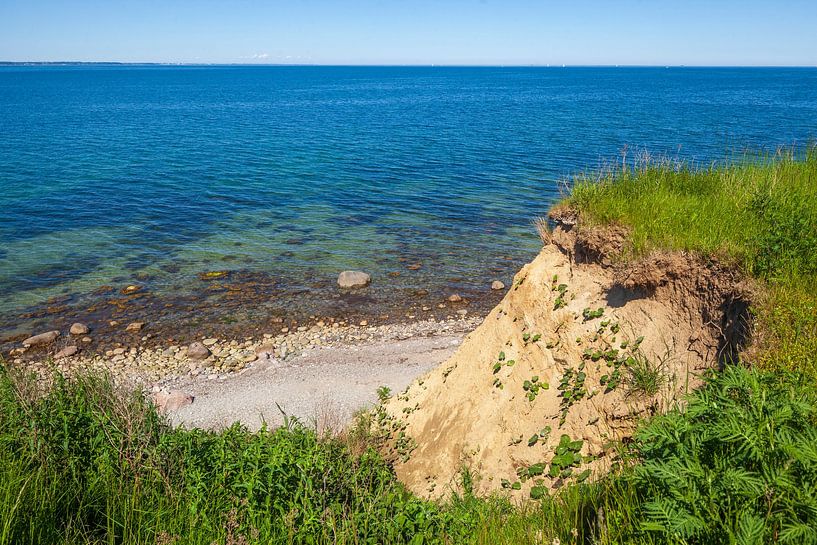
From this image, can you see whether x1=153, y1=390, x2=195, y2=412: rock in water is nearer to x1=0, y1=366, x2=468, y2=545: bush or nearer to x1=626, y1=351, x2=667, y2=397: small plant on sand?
x1=0, y1=366, x2=468, y2=545: bush

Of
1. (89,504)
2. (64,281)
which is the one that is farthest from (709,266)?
(64,281)

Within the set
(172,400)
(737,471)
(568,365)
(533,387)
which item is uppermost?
(737,471)

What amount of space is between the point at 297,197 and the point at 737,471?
135ft

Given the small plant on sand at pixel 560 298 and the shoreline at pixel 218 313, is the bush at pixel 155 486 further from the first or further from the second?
the shoreline at pixel 218 313

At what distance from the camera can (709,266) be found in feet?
32.5

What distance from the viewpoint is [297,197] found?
43344 millimetres

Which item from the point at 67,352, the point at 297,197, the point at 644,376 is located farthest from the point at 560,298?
the point at 297,197

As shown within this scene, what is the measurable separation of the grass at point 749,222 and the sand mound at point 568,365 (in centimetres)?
44

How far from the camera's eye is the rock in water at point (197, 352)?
68.8 feet

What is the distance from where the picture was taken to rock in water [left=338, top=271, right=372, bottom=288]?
2710 cm

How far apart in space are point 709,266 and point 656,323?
4.70ft

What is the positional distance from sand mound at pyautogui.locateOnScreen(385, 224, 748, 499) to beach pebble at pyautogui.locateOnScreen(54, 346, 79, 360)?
564 inches

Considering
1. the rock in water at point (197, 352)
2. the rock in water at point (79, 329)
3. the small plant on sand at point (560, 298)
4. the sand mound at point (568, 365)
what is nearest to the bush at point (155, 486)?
the sand mound at point (568, 365)

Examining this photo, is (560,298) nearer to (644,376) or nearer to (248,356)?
(644,376)
